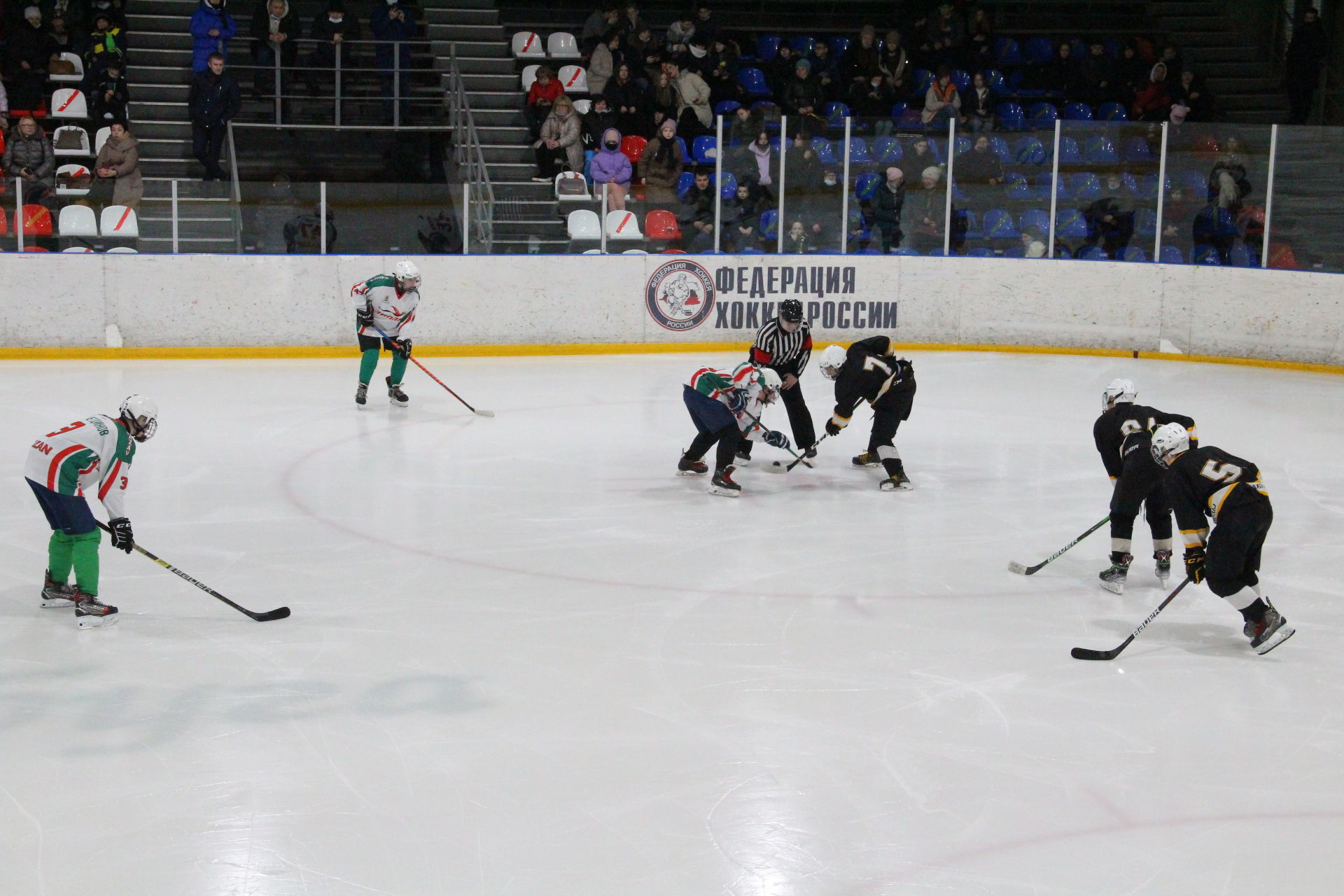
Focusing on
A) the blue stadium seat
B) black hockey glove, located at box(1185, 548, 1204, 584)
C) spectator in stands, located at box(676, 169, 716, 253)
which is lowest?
black hockey glove, located at box(1185, 548, 1204, 584)

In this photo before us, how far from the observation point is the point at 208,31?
14734 millimetres

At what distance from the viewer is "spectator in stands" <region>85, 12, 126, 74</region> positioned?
1498cm

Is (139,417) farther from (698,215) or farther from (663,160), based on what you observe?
(663,160)

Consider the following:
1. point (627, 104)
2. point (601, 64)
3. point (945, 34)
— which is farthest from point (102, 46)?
point (945, 34)

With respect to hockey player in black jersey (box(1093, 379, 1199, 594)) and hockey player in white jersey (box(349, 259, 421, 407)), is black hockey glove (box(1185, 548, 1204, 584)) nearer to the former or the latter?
hockey player in black jersey (box(1093, 379, 1199, 594))

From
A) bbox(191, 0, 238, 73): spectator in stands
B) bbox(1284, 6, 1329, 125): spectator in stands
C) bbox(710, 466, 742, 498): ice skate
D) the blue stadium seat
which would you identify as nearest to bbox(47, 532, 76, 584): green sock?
bbox(710, 466, 742, 498): ice skate

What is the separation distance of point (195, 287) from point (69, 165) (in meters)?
2.08

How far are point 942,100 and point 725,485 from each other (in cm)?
894

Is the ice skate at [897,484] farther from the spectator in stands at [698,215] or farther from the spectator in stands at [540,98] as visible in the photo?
the spectator in stands at [540,98]

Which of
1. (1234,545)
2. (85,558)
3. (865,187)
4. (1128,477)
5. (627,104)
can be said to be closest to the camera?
(1234,545)

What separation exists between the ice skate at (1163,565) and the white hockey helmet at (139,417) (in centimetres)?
438

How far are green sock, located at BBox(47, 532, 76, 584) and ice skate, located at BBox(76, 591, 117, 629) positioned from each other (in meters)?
0.16

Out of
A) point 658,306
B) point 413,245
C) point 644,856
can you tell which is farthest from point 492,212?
point 644,856

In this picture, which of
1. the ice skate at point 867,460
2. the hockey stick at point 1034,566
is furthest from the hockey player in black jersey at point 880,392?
the hockey stick at point 1034,566
